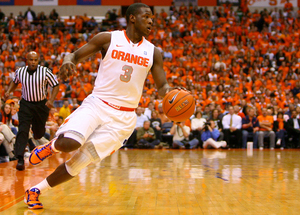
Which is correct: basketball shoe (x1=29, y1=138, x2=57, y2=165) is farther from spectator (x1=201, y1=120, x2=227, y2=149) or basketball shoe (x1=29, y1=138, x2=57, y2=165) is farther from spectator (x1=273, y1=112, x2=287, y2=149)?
spectator (x1=273, y1=112, x2=287, y2=149)

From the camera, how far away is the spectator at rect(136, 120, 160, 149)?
1191 centimetres

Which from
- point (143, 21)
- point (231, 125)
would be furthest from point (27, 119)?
point (231, 125)

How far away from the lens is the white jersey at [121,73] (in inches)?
139

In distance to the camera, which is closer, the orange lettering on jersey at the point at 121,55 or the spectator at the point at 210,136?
the orange lettering on jersey at the point at 121,55

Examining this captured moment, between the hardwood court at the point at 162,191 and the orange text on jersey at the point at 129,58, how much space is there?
1.41 meters

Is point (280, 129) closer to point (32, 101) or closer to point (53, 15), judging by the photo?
point (32, 101)

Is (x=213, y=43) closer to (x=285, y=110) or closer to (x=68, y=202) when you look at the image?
(x=285, y=110)

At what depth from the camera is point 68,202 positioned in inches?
146

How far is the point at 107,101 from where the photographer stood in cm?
351

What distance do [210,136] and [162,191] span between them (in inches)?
315

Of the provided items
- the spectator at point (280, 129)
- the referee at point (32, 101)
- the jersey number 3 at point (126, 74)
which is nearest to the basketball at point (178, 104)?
the jersey number 3 at point (126, 74)

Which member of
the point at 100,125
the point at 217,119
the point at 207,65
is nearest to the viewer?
the point at 100,125

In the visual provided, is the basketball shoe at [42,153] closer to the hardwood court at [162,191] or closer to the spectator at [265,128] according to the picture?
the hardwood court at [162,191]

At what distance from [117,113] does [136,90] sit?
0.32 metres
